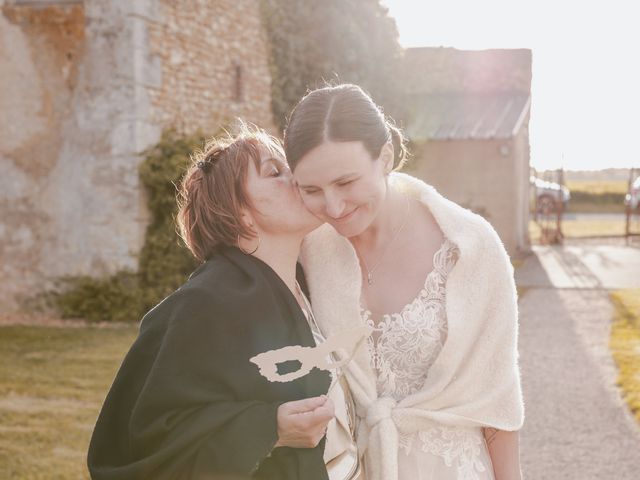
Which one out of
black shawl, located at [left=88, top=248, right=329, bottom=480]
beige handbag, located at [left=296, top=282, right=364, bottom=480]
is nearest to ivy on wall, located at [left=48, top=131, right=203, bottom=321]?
beige handbag, located at [left=296, top=282, right=364, bottom=480]

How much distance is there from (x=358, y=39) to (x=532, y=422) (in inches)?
377

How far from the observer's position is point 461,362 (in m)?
2.62

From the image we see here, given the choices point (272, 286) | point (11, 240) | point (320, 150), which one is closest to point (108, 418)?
point (272, 286)

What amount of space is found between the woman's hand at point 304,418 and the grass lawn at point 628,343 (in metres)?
5.19

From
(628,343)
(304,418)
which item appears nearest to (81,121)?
(628,343)

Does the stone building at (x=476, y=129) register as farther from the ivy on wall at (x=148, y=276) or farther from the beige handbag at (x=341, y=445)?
the beige handbag at (x=341, y=445)

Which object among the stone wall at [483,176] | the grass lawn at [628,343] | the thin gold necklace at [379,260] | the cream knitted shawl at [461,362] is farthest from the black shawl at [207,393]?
the stone wall at [483,176]

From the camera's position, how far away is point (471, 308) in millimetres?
2619

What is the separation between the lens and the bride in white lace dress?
2.55m

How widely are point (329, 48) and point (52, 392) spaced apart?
879cm

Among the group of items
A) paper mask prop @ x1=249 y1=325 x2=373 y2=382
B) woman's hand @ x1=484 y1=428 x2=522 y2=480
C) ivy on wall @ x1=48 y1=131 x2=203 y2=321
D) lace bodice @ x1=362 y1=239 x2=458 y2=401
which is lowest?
ivy on wall @ x1=48 y1=131 x2=203 y2=321

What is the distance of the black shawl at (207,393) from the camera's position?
7.06 ft

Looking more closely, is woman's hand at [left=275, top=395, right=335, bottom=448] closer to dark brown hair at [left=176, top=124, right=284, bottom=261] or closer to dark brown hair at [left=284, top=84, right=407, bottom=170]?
dark brown hair at [left=176, top=124, right=284, bottom=261]

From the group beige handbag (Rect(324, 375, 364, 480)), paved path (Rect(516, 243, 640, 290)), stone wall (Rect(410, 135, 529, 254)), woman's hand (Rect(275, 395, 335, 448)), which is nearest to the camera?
woman's hand (Rect(275, 395, 335, 448))
